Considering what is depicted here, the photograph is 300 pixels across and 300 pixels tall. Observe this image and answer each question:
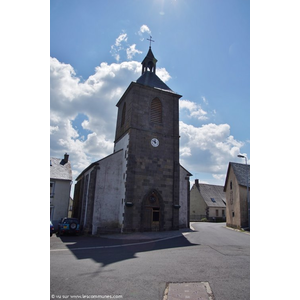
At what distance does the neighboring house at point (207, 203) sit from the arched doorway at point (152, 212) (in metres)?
25.2

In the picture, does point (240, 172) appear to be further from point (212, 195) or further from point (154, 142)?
point (212, 195)

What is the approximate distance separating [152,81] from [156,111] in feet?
13.0

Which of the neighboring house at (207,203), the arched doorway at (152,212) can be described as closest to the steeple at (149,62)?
the arched doorway at (152,212)

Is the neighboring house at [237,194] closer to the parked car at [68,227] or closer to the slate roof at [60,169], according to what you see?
the parked car at [68,227]

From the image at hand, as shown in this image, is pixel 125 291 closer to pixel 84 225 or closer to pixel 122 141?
pixel 84 225

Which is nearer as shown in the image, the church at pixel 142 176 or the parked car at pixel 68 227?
the parked car at pixel 68 227

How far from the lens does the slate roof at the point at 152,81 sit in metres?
22.8

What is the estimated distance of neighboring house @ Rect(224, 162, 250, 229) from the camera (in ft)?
78.1

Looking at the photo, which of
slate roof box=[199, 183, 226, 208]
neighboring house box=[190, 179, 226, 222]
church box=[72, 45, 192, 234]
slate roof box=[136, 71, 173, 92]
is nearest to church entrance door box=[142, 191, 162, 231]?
church box=[72, 45, 192, 234]

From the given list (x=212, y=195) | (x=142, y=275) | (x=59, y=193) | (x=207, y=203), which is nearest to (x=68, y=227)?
(x=59, y=193)

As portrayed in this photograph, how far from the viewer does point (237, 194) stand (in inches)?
979

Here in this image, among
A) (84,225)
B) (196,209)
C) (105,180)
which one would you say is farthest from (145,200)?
(196,209)

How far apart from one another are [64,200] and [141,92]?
1514cm

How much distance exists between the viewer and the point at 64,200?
25516 mm
